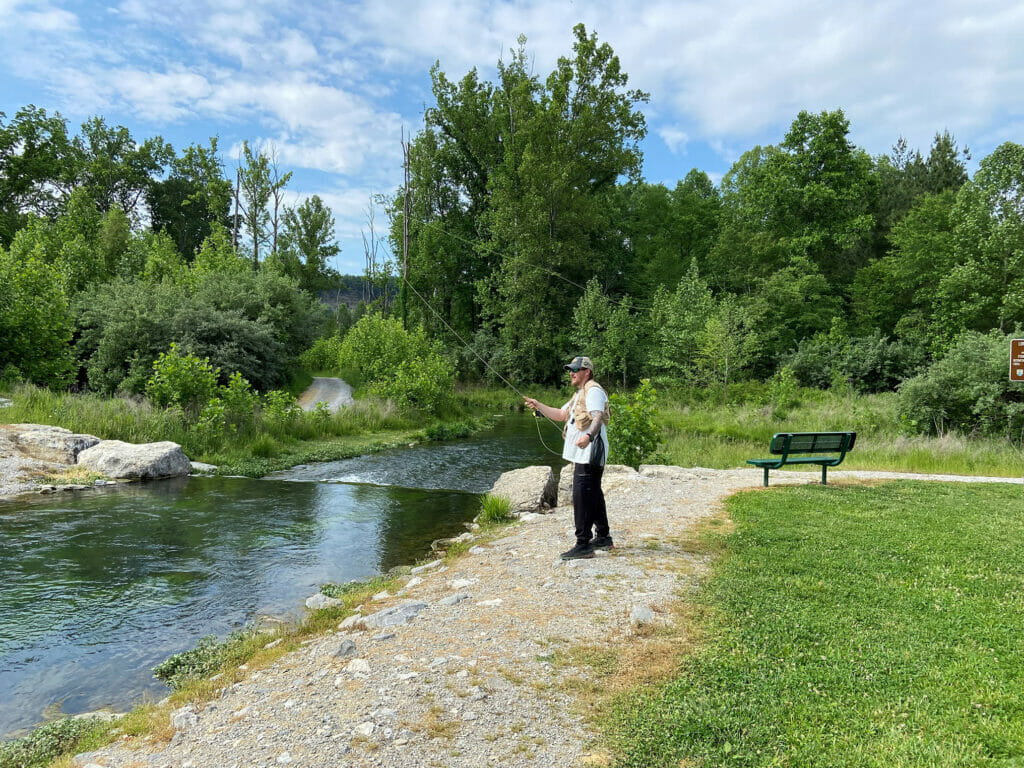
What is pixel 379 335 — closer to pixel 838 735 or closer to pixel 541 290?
pixel 541 290

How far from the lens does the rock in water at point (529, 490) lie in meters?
10.5

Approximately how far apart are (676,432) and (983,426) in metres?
9.75

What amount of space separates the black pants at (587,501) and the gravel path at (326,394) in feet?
68.7

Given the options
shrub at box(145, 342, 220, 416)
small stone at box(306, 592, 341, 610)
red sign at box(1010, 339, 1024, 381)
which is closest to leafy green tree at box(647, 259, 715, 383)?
red sign at box(1010, 339, 1024, 381)

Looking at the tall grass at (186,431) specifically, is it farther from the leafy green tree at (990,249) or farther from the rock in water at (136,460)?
the leafy green tree at (990,249)

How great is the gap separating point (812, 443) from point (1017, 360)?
3382 millimetres

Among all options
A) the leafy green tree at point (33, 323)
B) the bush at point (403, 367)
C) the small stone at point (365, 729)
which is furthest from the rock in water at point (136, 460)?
the small stone at point (365, 729)

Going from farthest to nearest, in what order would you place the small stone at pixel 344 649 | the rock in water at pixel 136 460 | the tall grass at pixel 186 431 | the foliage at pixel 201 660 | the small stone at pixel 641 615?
the tall grass at pixel 186 431 → the rock in water at pixel 136 460 → the foliage at pixel 201 660 → the small stone at pixel 641 615 → the small stone at pixel 344 649

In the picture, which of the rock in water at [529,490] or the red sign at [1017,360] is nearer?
the red sign at [1017,360]

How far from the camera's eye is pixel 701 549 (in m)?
6.88

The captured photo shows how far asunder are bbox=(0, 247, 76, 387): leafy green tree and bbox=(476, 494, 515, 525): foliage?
17.3m

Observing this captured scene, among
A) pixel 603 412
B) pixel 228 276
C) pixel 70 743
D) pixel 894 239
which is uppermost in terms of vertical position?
pixel 894 239

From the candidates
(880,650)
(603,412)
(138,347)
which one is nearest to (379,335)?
(138,347)

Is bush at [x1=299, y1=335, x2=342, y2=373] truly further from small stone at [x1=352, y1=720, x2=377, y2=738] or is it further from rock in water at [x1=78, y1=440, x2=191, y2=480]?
small stone at [x1=352, y1=720, x2=377, y2=738]
